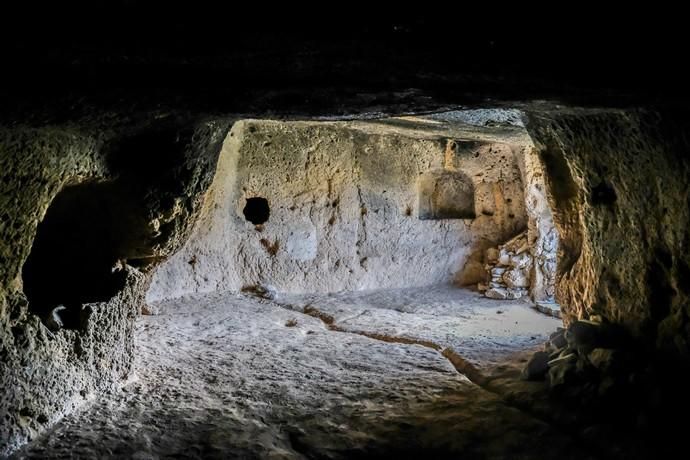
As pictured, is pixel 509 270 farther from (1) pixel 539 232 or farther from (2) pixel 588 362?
(2) pixel 588 362

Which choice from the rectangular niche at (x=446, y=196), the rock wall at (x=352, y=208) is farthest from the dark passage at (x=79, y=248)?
the rectangular niche at (x=446, y=196)

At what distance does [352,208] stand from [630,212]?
4092 mm

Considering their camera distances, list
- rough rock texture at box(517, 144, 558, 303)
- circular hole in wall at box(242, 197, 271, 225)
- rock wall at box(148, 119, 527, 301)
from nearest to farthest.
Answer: rock wall at box(148, 119, 527, 301), rough rock texture at box(517, 144, 558, 303), circular hole in wall at box(242, 197, 271, 225)

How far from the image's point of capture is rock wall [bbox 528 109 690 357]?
226cm

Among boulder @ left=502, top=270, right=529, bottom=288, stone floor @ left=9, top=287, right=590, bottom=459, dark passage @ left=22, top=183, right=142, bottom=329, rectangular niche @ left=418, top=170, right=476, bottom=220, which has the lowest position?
stone floor @ left=9, top=287, right=590, bottom=459

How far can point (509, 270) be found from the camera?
6543mm

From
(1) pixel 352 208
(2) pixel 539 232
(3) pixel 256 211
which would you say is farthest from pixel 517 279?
(3) pixel 256 211

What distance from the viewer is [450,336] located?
165 inches

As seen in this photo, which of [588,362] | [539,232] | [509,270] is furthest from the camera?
[509,270]

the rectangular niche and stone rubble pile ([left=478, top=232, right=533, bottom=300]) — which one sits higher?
the rectangular niche

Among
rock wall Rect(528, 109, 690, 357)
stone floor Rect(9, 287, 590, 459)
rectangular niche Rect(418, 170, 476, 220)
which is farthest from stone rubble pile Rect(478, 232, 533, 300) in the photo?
rock wall Rect(528, 109, 690, 357)

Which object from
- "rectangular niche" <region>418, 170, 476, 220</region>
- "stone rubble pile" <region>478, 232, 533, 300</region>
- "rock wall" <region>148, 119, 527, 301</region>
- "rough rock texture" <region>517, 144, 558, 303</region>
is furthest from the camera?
"rectangular niche" <region>418, 170, 476, 220</region>

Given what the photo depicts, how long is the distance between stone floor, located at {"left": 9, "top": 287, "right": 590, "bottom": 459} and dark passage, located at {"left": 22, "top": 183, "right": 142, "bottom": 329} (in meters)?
0.53

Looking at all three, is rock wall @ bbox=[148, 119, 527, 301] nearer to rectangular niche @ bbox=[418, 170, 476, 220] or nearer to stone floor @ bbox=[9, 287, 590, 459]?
rectangular niche @ bbox=[418, 170, 476, 220]
